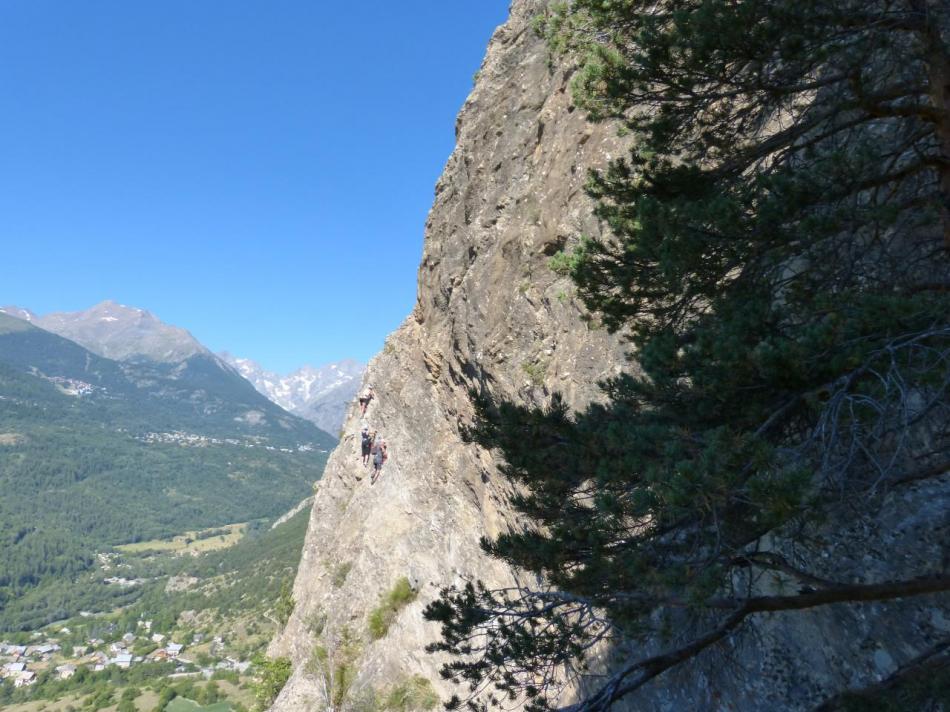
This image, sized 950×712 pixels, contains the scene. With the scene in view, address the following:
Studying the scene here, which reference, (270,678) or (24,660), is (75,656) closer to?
(24,660)

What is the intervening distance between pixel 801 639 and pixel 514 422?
488 cm

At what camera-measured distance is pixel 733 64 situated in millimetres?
5793

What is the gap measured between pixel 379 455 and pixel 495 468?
15022mm

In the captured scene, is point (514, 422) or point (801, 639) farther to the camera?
point (801, 639)

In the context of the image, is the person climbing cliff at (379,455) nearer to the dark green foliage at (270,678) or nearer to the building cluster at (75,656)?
the dark green foliage at (270,678)

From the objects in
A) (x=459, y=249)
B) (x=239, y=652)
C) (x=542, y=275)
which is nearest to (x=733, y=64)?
(x=542, y=275)

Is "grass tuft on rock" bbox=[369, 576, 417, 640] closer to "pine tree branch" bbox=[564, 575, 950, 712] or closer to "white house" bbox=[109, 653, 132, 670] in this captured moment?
"pine tree branch" bbox=[564, 575, 950, 712]

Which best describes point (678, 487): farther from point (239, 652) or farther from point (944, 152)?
point (239, 652)

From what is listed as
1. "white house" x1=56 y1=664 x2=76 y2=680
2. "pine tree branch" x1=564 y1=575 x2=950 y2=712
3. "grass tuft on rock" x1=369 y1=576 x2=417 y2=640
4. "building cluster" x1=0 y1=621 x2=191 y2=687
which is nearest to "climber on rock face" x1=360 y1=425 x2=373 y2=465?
"grass tuft on rock" x1=369 y1=576 x2=417 y2=640

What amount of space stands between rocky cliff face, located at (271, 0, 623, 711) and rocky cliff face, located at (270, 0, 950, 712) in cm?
8

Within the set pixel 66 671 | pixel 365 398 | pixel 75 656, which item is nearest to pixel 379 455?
pixel 365 398

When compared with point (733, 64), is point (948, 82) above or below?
below

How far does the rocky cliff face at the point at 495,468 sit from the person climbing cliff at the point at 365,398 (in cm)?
73

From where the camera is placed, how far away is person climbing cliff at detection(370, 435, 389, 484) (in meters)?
27.8
